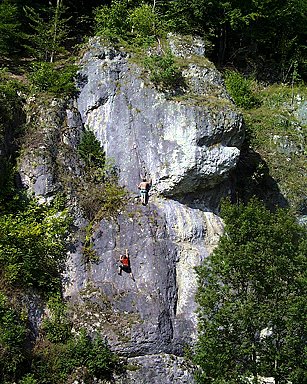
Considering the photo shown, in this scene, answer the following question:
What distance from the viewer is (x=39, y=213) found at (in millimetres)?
14094

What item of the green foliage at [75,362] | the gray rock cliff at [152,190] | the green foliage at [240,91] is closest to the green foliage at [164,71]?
the gray rock cliff at [152,190]

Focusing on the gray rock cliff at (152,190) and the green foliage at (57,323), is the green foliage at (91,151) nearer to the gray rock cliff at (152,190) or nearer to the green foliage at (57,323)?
the gray rock cliff at (152,190)

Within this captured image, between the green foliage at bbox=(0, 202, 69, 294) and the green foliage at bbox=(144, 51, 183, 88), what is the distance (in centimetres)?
524

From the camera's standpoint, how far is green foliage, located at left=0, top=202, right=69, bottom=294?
12.9 meters

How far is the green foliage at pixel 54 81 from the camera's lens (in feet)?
54.1

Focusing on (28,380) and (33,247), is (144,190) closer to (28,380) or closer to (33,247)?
(33,247)

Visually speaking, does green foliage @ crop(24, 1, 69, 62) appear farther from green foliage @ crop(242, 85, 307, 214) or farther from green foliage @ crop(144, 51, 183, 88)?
green foliage @ crop(242, 85, 307, 214)

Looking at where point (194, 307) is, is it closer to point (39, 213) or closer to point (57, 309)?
point (57, 309)

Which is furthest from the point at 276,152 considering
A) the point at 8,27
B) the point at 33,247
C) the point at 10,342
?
the point at 10,342

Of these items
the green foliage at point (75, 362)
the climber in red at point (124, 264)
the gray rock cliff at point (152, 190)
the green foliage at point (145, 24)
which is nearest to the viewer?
the green foliage at point (75, 362)

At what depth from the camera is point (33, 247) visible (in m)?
13.3

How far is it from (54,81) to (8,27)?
3408 millimetres

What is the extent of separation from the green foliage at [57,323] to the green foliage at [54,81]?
690 centimetres

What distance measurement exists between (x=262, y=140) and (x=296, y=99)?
10.8ft
